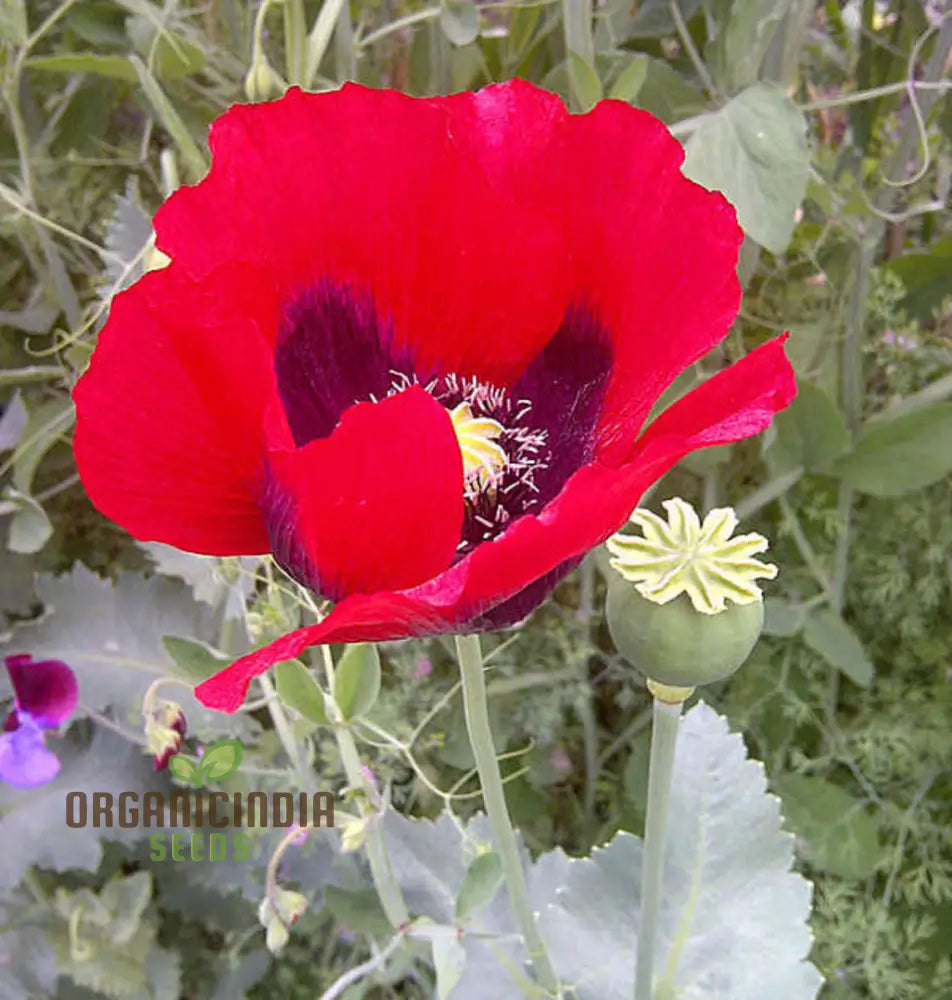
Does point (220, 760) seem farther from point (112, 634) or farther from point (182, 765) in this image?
point (112, 634)

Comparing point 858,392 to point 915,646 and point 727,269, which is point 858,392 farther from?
point 727,269

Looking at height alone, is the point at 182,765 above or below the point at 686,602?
below

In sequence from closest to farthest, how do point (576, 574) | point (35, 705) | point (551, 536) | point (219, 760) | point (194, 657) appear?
point (551, 536) → point (194, 657) → point (219, 760) → point (35, 705) → point (576, 574)

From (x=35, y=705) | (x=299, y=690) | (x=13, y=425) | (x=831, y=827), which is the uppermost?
(x=299, y=690)

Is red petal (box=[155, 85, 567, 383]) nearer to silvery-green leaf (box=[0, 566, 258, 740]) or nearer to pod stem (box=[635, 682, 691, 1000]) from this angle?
pod stem (box=[635, 682, 691, 1000])

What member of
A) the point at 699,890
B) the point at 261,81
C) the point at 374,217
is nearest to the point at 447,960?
the point at 699,890

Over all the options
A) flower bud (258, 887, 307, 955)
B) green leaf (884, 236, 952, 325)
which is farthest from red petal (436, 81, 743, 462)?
green leaf (884, 236, 952, 325)

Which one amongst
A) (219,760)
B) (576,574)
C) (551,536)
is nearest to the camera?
(551,536)
